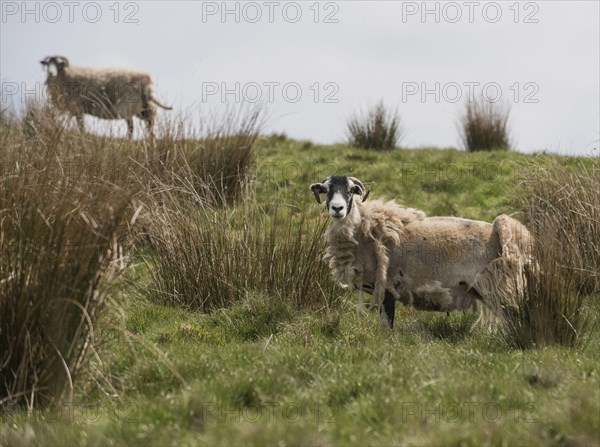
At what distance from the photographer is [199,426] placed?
4.69 metres

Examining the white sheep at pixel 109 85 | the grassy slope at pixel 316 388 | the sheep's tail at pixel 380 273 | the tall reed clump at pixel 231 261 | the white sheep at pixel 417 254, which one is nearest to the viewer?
the grassy slope at pixel 316 388

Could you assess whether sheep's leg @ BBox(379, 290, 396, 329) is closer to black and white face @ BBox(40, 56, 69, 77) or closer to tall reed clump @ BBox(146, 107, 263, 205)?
tall reed clump @ BBox(146, 107, 263, 205)

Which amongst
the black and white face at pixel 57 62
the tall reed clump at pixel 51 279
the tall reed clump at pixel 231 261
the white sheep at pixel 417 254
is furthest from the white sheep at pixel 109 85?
the tall reed clump at pixel 51 279

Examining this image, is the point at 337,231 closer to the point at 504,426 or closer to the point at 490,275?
the point at 490,275

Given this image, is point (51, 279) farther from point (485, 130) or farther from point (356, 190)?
point (485, 130)

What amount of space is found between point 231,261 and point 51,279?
11.1ft

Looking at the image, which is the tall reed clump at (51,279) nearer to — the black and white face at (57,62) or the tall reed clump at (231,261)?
the tall reed clump at (231,261)

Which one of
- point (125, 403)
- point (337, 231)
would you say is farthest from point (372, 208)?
point (125, 403)

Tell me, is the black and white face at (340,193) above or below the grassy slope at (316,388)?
above

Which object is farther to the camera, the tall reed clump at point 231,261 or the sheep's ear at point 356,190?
the tall reed clump at point 231,261

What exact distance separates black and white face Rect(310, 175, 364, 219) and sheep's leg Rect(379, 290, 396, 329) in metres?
0.81

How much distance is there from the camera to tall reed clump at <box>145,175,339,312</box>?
845cm

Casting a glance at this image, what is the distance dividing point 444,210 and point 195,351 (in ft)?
24.6

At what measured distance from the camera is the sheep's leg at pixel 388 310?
7772 millimetres
